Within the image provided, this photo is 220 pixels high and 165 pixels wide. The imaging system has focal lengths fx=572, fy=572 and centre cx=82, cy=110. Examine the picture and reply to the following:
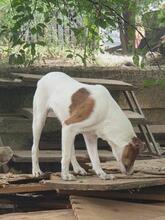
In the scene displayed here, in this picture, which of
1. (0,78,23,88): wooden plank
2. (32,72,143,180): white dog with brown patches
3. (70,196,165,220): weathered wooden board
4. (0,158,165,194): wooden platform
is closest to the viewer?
(70,196,165,220): weathered wooden board

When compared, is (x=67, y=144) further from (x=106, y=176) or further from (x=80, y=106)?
(x=106, y=176)

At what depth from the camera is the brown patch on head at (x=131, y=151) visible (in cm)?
509

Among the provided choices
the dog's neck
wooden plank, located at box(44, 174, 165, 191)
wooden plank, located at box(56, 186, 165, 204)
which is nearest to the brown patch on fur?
the dog's neck

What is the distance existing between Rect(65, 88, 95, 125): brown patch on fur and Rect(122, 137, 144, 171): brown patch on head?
0.46m

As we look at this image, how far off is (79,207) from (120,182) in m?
0.42

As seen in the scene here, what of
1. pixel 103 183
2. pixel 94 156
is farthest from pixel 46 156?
pixel 103 183

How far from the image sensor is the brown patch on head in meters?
5.09

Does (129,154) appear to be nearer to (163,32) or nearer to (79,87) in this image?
(79,87)

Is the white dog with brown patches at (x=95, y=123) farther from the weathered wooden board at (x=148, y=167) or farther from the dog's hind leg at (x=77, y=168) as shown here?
the weathered wooden board at (x=148, y=167)

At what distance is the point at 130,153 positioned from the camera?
5121 mm

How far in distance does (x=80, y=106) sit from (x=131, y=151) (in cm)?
61

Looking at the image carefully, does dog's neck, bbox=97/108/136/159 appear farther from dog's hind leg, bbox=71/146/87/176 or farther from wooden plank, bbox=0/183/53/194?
wooden plank, bbox=0/183/53/194

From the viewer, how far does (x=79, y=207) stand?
4.85 metres

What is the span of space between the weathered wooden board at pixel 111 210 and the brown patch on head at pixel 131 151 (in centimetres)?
38
